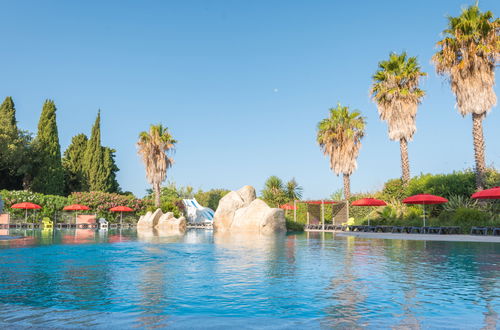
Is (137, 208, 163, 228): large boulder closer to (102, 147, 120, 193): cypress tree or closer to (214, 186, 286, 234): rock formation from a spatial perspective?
(214, 186, 286, 234): rock formation

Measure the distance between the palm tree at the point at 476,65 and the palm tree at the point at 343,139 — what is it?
11508 millimetres

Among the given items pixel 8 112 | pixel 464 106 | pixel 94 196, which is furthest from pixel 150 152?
pixel 464 106

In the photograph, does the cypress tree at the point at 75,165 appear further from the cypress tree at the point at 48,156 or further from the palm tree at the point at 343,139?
the palm tree at the point at 343,139

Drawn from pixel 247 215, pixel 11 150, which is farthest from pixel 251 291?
pixel 11 150

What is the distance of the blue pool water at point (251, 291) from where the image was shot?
247 inches

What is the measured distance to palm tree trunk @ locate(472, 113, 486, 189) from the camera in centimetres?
2646

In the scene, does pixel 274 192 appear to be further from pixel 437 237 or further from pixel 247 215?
pixel 437 237

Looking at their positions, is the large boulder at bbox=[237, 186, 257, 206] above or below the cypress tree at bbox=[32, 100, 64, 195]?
below

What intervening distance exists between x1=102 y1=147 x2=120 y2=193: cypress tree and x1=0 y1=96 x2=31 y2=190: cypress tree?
967cm

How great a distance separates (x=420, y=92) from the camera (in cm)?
3328

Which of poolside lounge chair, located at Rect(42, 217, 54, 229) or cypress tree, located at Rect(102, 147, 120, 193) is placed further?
cypress tree, located at Rect(102, 147, 120, 193)

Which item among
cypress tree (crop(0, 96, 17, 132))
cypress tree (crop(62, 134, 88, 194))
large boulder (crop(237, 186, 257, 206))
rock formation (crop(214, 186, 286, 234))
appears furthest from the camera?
cypress tree (crop(62, 134, 88, 194))

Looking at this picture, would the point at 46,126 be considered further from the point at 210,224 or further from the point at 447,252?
the point at 447,252

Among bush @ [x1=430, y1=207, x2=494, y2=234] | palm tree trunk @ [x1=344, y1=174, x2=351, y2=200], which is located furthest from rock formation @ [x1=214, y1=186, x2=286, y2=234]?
bush @ [x1=430, y1=207, x2=494, y2=234]
